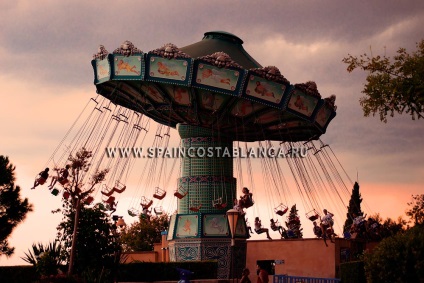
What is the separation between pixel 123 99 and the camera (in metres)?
30.4

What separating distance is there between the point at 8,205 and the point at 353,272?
2112 centimetres

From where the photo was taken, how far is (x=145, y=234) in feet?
170

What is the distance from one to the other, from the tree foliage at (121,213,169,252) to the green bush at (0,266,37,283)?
22.8 meters

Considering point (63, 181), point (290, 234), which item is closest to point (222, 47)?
point (290, 234)

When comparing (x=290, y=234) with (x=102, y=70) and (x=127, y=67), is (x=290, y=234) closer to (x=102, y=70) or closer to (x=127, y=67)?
(x=127, y=67)

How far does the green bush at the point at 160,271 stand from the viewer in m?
26.1

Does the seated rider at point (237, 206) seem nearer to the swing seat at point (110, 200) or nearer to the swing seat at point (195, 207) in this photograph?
the swing seat at point (195, 207)

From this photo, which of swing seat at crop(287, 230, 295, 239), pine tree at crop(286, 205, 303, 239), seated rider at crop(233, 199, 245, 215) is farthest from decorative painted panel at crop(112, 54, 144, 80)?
swing seat at crop(287, 230, 295, 239)

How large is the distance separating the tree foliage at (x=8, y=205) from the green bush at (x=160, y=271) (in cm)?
1070

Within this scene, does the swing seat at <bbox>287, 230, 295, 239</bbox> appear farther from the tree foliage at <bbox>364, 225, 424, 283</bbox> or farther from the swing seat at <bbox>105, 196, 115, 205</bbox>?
the tree foliage at <bbox>364, 225, 424, 283</bbox>

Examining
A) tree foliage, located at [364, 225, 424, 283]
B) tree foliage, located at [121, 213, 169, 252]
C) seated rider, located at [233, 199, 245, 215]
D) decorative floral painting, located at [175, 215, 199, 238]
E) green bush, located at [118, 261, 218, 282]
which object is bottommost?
tree foliage, located at [364, 225, 424, 283]

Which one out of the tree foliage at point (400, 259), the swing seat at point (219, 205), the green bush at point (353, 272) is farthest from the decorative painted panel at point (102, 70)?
the tree foliage at point (400, 259)

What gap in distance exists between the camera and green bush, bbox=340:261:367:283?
61.1 feet

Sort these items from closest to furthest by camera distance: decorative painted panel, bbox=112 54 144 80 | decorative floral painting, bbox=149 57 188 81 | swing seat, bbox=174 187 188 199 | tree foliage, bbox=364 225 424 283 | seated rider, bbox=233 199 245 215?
tree foliage, bbox=364 225 424 283 < decorative floral painting, bbox=149 57 188 81 < decorative painted panel, bbox=112 54 144 80 < seated rider, bbox=233 199 245 215 < swing seat, bbox=174 187 188 199
